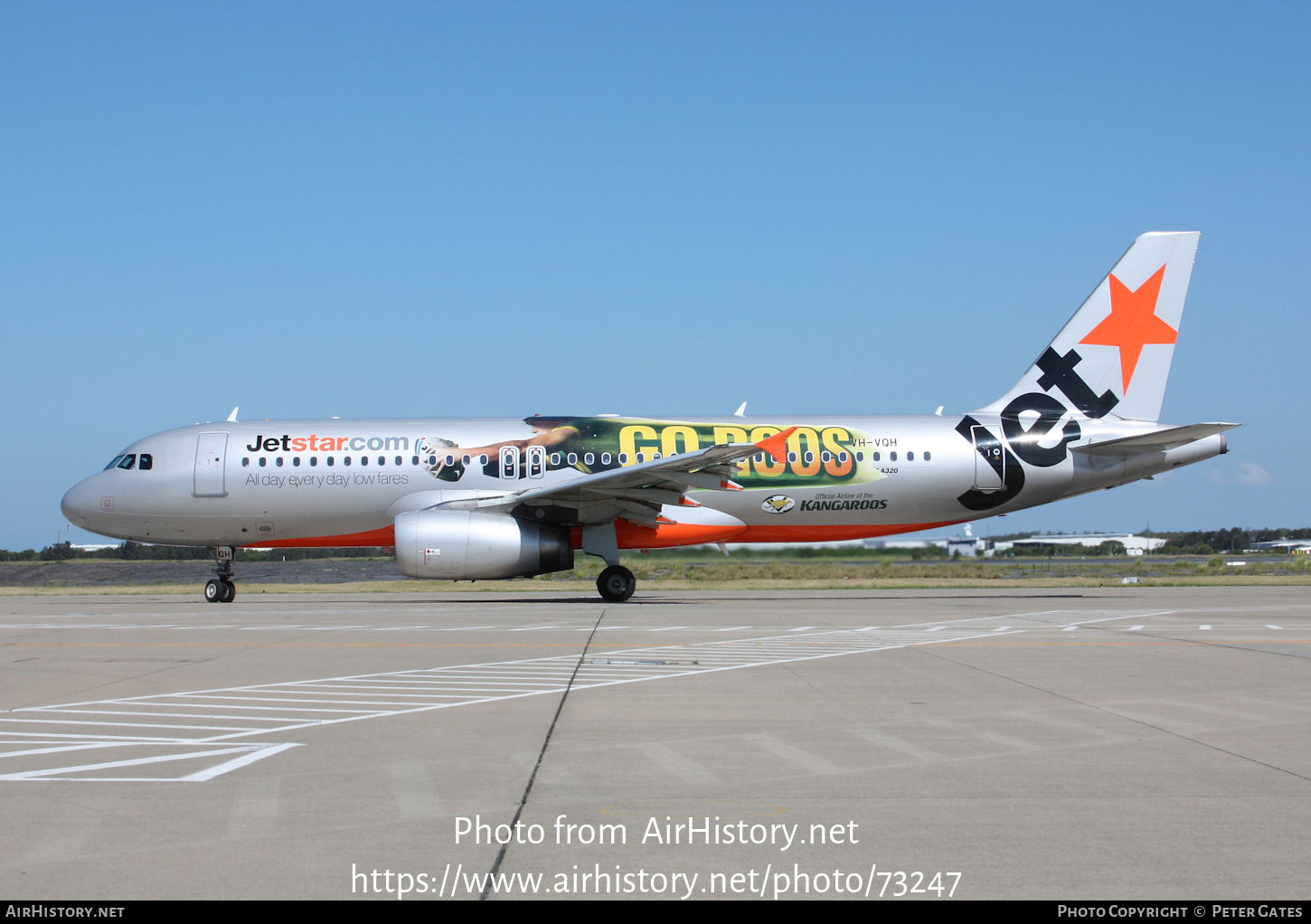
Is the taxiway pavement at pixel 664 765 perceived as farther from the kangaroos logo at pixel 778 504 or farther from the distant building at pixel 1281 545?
the distant building at pixel 1281 545

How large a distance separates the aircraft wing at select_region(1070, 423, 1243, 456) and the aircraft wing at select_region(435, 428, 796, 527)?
287 inches

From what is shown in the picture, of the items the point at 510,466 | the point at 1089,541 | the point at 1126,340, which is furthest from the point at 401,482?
the point at 1089,541

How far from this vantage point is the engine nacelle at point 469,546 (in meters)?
18.3

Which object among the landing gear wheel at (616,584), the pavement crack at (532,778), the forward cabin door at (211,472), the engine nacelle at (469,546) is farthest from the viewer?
the forward cabin door at (211,472)

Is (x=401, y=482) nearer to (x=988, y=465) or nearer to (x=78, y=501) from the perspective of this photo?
(x=78, y=501)

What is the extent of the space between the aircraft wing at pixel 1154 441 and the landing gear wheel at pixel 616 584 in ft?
32.8

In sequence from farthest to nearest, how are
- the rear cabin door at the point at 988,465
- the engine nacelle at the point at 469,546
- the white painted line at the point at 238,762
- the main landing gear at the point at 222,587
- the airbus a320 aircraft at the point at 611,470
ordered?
the rear cabin door at the point at 988,465 < the main landing gear at the point at 222,587 < the airbus a320 aircraft at the point at 611,470 < the engine nacelle at the point at 469,546 < the white painted line at the point at 238,762

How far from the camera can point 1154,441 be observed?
2120cm

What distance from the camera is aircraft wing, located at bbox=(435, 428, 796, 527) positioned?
60.0 feet

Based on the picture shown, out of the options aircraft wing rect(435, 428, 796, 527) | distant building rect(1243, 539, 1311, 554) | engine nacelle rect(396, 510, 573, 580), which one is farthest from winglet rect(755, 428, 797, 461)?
distant building rect(1243, 539, 1311, 554)

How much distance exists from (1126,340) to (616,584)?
1276 cm

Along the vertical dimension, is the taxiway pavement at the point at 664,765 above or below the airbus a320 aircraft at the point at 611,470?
below

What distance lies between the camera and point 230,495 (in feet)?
69.3

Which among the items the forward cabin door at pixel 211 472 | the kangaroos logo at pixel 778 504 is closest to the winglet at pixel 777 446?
the kangaroos logo at pixel 778 504
